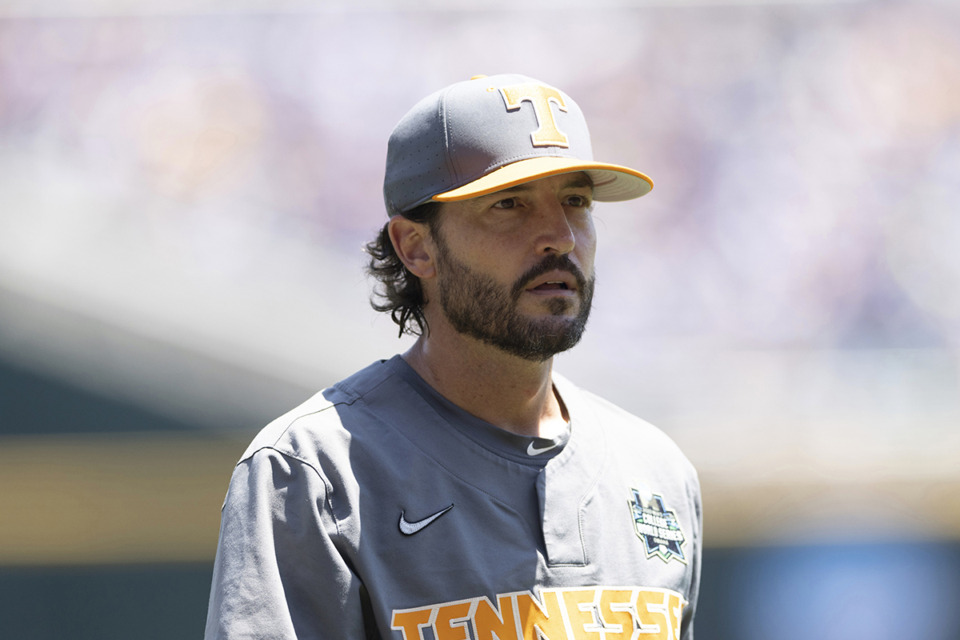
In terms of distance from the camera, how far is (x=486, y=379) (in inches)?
65.9

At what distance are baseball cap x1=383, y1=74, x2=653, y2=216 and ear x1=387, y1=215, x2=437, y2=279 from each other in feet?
0.13

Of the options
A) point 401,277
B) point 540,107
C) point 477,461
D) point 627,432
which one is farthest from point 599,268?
point 477,461

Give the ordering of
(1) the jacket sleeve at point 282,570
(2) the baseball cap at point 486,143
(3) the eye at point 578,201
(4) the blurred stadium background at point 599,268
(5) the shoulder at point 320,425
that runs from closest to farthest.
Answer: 1. (1) the jacket sleeve at point 282,570
2. (5) the shoulder at point 320,425
3. (2) the baseball cap at point 486,143
4. (3) the eye at point 578,201
5. (4) the blurred stadium background at point 599,268

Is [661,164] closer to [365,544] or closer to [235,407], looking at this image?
[235,407]

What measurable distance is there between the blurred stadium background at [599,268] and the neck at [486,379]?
90.8 inches

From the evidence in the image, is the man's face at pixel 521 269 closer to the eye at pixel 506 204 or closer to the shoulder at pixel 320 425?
the eye at pixel 506 204

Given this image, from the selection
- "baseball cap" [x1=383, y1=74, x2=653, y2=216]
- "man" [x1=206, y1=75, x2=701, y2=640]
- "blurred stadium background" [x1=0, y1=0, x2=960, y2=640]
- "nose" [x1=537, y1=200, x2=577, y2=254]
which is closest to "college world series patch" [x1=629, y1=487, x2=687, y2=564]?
"man" [x1=206, y1=75, x2=701, y2=640]

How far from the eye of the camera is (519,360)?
167cm

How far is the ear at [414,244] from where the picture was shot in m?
1.77

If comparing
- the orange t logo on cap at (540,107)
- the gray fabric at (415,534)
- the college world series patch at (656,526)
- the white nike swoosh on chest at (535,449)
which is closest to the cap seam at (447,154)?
the orange t logo on cap at (540,107)

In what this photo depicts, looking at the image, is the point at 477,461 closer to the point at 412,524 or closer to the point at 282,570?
the point at 412,524

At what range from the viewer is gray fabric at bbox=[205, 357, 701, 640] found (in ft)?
4.55

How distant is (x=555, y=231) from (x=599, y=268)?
3.21 meters

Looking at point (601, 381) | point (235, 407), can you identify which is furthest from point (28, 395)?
point (601, 381)
